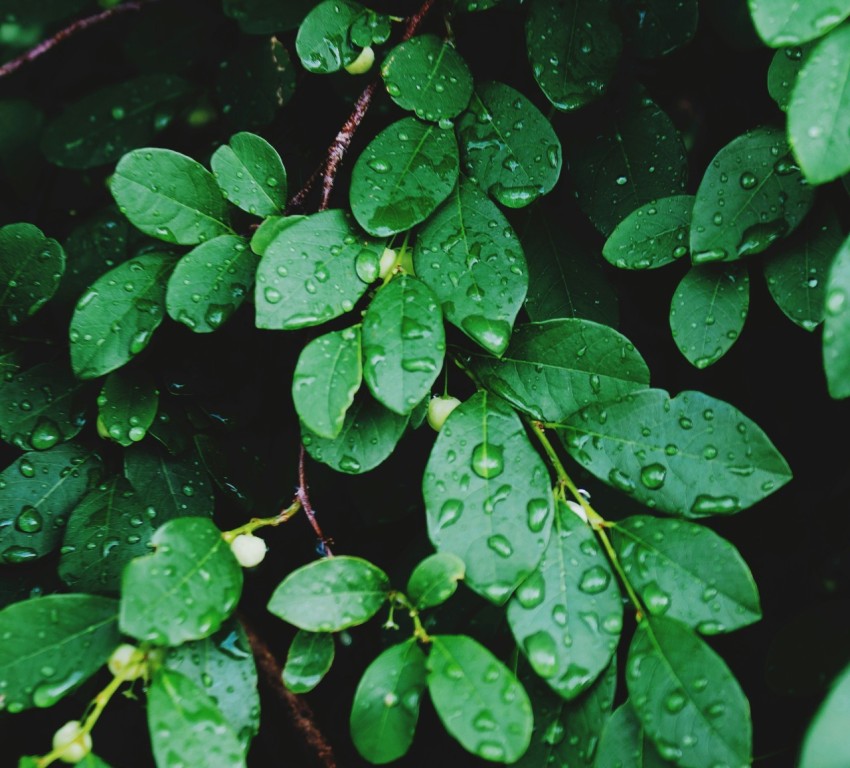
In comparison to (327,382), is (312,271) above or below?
above

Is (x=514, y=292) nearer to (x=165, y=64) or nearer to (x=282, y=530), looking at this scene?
(x=282, y=530)

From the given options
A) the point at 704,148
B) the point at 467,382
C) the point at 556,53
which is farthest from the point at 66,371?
the point at 704,148

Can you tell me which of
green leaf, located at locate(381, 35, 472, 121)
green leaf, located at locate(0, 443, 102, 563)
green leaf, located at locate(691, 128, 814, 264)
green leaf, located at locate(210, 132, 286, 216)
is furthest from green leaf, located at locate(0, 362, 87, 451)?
green leaf, located at locate(691, 128, 814, 264)

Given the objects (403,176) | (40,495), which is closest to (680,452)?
(403,176)

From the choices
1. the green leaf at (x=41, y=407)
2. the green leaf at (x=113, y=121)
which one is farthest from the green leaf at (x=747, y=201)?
the green leaf at (x=113, y=121)

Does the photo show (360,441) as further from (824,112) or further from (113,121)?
(113,121)

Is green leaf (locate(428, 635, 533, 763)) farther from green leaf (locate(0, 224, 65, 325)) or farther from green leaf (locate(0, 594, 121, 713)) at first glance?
green leaf (locate(0, 224, 65, 325))
